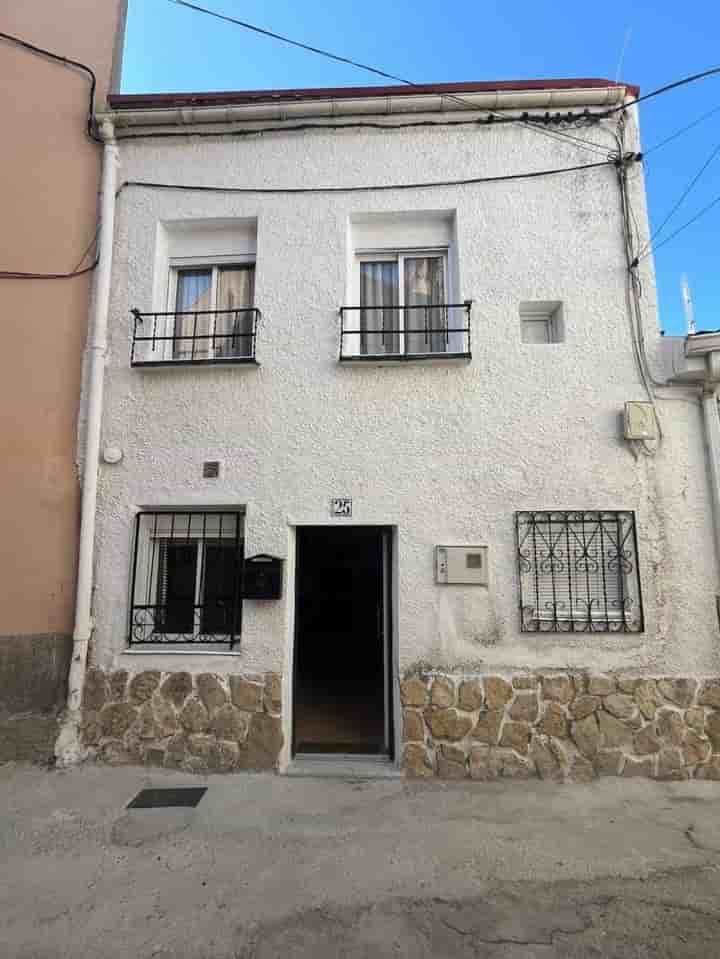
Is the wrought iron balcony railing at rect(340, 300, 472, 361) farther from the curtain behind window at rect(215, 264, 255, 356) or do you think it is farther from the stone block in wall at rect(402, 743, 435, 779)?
the stone block in wall at rect(402, 743, 435, 779)

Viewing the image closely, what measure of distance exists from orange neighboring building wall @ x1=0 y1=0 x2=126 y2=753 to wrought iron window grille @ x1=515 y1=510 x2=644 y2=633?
4.08 metres

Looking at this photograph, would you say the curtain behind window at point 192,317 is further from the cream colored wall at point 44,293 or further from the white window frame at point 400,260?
the white window frame at point 400,260

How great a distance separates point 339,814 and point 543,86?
671 centimetres

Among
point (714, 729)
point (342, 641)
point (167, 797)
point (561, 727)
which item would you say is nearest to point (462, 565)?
point (561, 727)

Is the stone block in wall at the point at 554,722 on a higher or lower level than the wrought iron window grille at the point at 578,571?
lower

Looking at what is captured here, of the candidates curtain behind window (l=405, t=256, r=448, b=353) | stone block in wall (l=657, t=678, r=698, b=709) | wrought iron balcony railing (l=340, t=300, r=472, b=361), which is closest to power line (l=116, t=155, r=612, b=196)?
curtain behind window (l=405, t=256, r=448, b=353)

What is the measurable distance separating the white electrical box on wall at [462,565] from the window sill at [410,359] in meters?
1.71

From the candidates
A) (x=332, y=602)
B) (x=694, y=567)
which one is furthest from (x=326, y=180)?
(x=332, y=602)

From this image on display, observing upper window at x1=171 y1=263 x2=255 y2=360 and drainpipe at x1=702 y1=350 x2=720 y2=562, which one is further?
upper window at x1=171 y1=263 x2=255 y2=360

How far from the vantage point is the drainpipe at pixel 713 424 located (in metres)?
4.53

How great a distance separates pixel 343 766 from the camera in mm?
4516

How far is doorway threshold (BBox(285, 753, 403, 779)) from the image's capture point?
4.38 m

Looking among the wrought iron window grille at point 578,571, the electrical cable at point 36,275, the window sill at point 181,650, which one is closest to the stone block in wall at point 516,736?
the wrought iron window grille at point 578,571

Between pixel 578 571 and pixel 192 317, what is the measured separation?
4.47m
